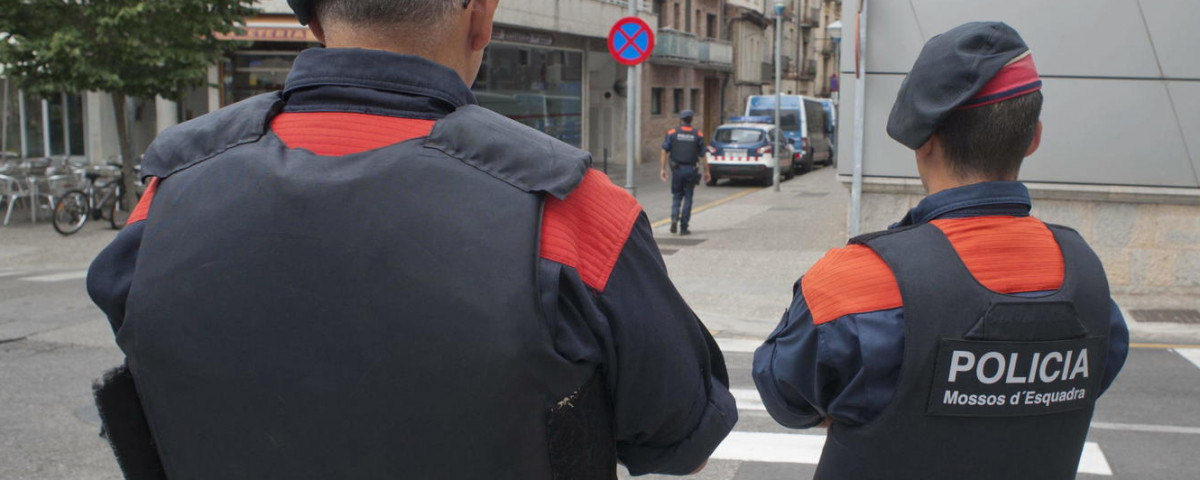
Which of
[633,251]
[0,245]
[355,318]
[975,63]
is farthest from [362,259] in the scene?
[0,245]

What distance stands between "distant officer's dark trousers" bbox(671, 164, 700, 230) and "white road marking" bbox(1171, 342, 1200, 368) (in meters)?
8.19

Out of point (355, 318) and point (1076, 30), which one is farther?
point (1076, 30)

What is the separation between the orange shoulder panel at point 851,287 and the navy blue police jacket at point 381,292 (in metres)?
0.55

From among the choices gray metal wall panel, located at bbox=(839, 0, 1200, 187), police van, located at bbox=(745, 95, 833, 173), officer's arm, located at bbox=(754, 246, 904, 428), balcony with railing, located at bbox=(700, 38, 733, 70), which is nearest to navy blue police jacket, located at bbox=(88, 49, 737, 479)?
officer's arm, located at bbox=(754, 246, 904, 428)

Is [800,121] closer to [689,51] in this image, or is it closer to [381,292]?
[689,51]

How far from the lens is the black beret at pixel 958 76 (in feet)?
6.48

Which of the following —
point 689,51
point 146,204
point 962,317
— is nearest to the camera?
point 146,204

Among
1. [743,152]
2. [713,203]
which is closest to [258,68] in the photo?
[713,203]

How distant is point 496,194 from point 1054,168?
10.1 metres

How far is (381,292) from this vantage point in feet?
4.36

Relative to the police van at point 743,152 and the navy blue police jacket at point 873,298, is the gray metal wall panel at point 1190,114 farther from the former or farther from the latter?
the police van at point 743,152

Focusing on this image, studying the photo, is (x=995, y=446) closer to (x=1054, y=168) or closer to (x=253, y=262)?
(x=253, y=262)

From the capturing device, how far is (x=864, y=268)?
195 centimetres

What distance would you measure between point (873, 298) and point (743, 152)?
26102 millimetres
